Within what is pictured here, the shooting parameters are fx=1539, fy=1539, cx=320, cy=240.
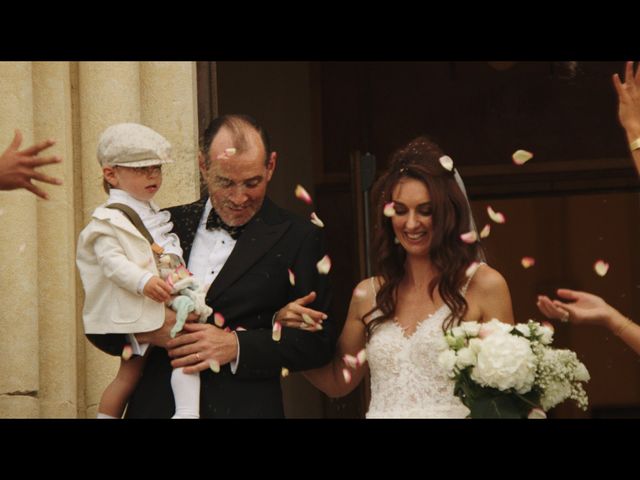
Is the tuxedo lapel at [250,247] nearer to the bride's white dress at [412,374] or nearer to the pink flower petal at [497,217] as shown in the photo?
the bride's white dress at [412,374]

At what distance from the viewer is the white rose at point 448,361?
459cm

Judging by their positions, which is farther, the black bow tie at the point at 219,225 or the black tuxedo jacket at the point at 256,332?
the black bow tie at the point at 219,225

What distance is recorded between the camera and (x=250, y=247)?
16.1ft

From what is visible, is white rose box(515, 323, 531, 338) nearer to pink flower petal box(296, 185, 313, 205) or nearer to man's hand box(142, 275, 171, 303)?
man's hand box(142, 275, 171, 303)

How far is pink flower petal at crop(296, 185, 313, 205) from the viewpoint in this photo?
20.7ft

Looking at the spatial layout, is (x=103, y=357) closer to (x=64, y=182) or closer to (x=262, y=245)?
(x=64, y=182)

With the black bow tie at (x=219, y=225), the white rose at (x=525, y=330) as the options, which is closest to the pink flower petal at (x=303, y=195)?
the black bow tie at (x=219, y=225)

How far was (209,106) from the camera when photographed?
575cm

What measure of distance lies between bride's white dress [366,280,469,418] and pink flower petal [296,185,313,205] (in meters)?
1.35

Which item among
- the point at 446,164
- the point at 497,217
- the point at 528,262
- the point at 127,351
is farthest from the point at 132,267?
the point at 528,262

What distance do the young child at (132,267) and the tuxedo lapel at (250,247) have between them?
66 mm

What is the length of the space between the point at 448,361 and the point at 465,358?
0.06 meters

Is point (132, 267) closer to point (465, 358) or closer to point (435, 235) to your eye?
point (435, 235)
